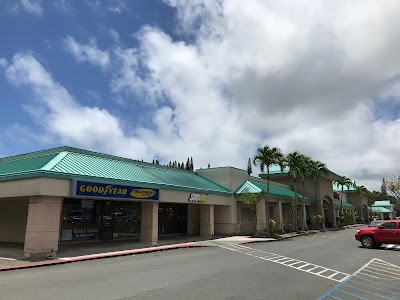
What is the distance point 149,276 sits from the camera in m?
11.6

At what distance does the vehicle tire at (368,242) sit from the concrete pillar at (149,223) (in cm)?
1414

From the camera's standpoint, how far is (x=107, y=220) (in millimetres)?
24781

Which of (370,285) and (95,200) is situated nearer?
(370,285)

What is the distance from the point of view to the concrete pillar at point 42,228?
16.0m

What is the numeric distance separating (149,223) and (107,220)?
3.51 meters

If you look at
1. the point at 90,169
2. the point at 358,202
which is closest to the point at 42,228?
the point at 90,169

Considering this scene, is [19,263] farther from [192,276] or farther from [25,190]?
[192,276]

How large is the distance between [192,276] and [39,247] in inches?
338

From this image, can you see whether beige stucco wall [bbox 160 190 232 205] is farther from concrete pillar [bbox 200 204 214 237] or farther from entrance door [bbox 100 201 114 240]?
entrance door [bbox 100 201 114 240]

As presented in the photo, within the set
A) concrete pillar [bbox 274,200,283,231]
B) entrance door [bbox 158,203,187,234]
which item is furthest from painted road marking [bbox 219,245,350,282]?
concrete pillar [bbox 274,200,283,231]

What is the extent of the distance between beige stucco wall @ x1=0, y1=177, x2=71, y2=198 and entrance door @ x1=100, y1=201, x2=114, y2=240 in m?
A: 7.39

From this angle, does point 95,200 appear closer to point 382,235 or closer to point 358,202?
point 382,235

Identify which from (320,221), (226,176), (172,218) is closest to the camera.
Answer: (172,218)

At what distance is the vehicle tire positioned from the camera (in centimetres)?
2252
